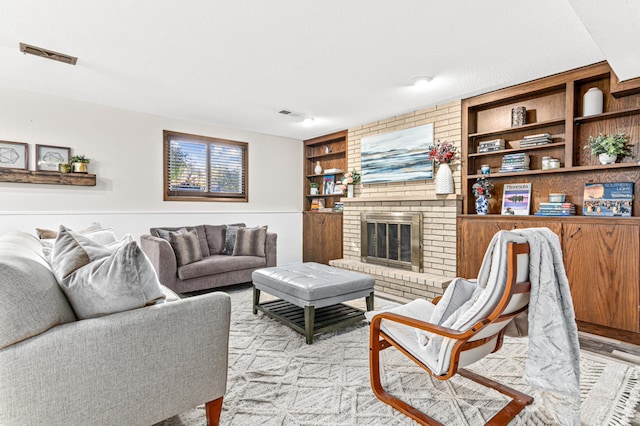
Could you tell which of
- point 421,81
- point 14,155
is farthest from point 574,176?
point 14,155

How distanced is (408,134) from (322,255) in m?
2.47

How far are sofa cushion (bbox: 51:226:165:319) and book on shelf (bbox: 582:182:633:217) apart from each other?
11.6 ft

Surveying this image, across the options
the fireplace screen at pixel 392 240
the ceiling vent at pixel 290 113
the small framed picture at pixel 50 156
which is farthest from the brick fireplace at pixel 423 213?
the small framed picture at pixel 50 156

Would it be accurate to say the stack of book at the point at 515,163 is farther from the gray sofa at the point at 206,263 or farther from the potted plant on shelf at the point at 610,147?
the gray sofa at the point at 206,263

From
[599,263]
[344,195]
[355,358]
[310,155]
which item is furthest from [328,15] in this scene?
[310,155]

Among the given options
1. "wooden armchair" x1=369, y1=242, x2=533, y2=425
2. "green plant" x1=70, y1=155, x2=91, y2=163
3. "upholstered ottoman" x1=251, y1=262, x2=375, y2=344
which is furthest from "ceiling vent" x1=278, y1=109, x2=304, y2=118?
"wooden armchair" x1=369, y1=242, x2=533, y2=425

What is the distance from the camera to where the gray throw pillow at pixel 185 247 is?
377 cm

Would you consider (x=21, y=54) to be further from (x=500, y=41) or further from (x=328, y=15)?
(x=500, y=41)

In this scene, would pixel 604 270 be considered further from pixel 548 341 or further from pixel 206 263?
pixel 206 263

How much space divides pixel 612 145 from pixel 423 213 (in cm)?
186

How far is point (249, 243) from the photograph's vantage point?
438 centimetres

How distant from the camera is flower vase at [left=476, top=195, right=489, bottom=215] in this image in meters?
3.64

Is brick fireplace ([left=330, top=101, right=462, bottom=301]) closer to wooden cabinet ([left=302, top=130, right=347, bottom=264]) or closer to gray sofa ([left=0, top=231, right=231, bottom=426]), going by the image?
wooden cabinet ([left=302, top=130, right=347, bottom=264])

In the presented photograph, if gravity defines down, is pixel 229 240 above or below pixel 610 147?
below
